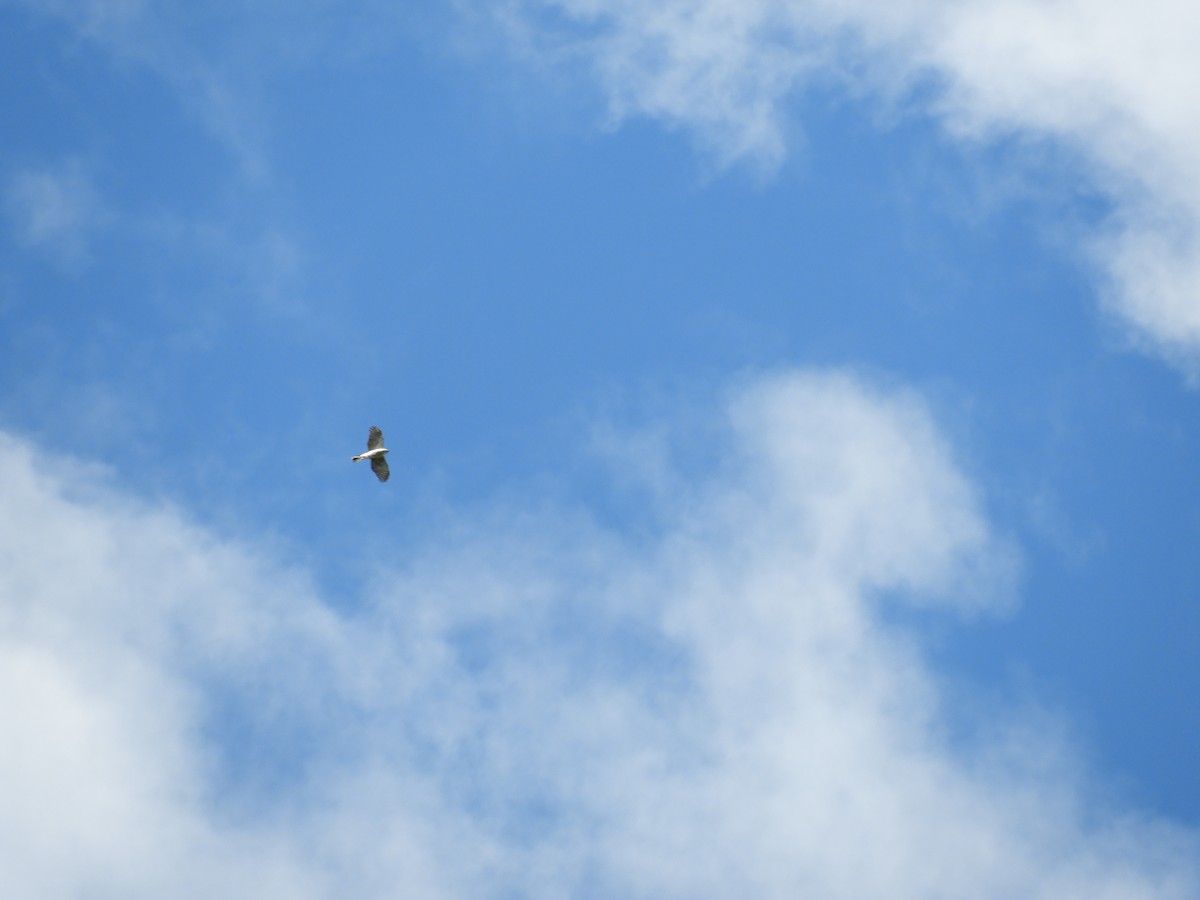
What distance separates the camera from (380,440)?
33438 millimetres
